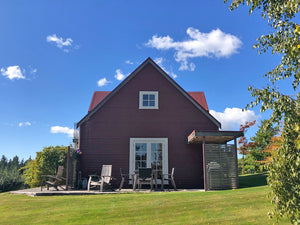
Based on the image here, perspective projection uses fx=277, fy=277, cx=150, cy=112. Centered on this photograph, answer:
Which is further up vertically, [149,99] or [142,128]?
[149,99]

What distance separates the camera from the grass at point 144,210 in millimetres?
6248

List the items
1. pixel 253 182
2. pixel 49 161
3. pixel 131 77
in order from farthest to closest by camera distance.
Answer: pixel 49 161 → pixel 131 77 → pixel 253 182

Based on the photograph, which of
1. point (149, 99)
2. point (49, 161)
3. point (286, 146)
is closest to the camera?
point (286, 146)

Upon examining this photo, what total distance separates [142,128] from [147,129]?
9.5 inches

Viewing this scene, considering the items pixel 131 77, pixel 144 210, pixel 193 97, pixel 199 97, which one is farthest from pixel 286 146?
pixel 199 97

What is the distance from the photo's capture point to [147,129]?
13.1 m

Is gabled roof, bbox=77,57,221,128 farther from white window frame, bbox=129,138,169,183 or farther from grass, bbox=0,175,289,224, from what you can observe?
grass, bbox=0,175,289,224

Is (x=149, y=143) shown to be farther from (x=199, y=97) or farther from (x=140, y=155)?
(x=199, y=97)

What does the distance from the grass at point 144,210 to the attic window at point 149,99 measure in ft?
18.6

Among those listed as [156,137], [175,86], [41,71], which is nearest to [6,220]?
[156,137]

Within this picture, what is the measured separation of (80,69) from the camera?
14.4 m

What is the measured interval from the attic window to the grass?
566 cm

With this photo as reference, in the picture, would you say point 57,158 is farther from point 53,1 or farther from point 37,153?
point 53,1

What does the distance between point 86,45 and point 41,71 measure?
4064 mm
